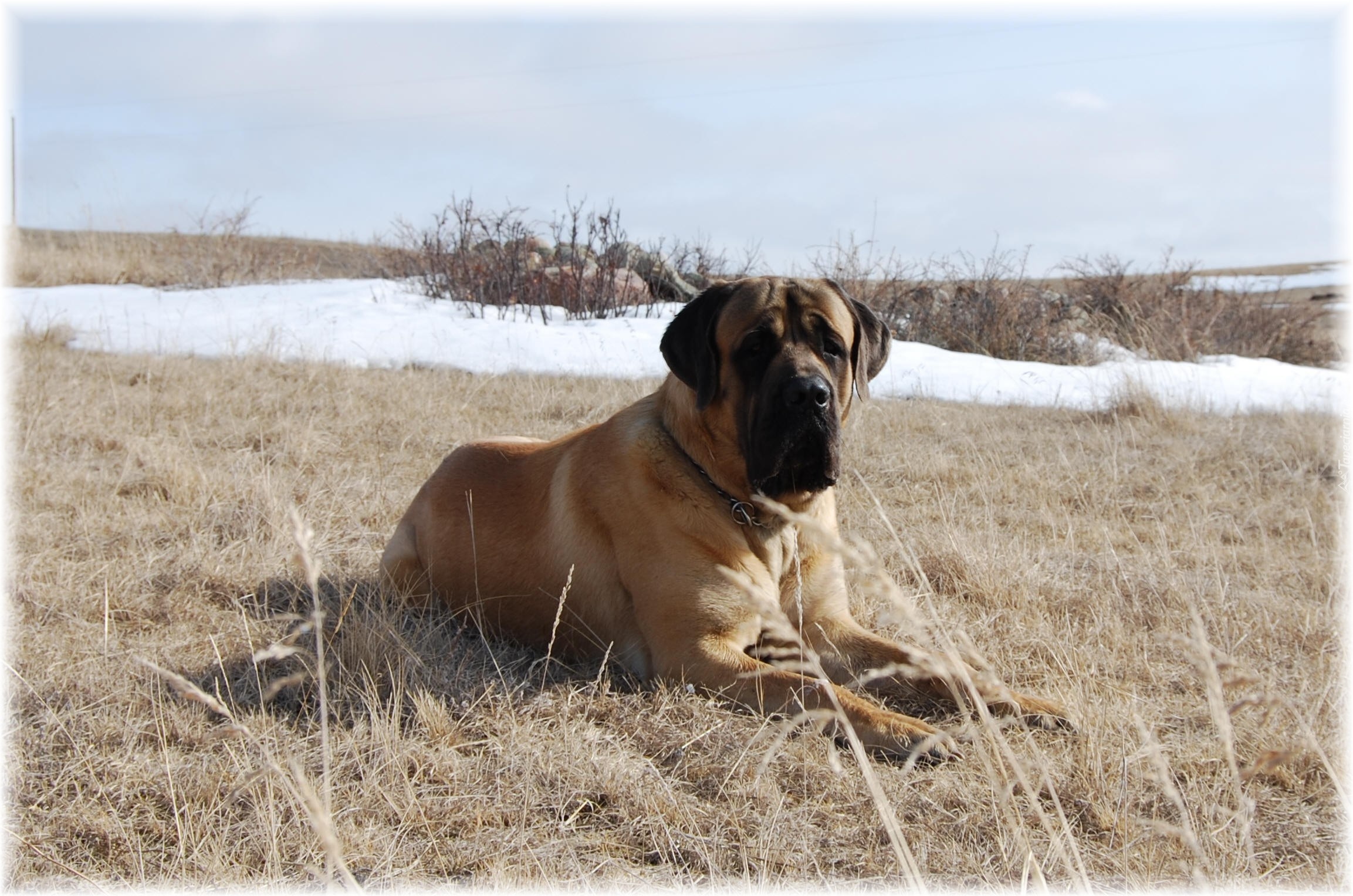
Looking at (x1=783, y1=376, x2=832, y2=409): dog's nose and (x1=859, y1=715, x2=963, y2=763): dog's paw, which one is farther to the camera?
(x1=783, y1=376, x2=832, y2=409): dog's nose

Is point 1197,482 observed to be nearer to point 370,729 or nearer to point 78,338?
point 370,729

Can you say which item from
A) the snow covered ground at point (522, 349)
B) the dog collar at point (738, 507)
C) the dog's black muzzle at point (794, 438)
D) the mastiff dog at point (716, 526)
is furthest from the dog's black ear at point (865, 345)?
the snow covered ground at point (522, 349)

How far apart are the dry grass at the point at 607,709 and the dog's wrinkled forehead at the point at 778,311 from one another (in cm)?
68

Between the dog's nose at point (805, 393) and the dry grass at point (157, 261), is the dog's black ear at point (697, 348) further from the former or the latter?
the dry grass at point (157, 261)

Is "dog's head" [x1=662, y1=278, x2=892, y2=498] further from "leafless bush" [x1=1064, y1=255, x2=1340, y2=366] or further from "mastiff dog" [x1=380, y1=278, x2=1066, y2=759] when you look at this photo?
"leafless bush" [x1=1064, y1=255, x2=1340, y2=366]

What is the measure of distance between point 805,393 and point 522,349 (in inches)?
285

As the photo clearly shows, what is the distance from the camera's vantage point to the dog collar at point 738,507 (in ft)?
11.1

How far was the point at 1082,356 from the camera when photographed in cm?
1252

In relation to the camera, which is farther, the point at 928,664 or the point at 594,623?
the point at 594,623

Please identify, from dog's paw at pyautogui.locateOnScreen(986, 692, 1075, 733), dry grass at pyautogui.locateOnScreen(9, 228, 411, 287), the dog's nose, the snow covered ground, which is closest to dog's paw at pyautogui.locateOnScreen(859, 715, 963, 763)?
dog's paw at pyautogui.locateOnScreen(986, 692, 1075, 733)

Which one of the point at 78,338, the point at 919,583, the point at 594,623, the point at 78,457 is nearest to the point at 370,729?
the point at 594,623

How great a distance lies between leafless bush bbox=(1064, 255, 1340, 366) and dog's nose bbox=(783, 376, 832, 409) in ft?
37.9

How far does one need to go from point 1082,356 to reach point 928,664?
39.1 feet

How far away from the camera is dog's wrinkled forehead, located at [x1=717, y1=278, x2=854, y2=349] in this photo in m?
3.36
